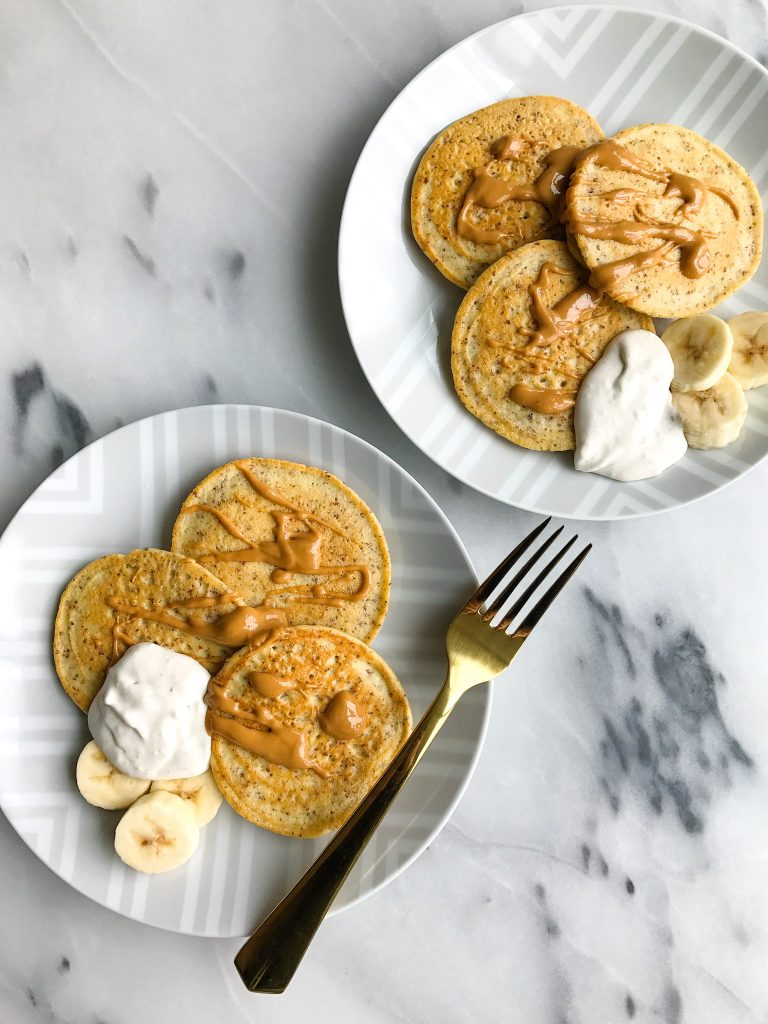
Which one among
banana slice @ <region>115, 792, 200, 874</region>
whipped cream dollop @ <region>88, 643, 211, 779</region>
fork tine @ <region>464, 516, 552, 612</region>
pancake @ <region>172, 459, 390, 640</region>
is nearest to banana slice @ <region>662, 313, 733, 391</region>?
fork tine @ <region>464, 516, 552, 612</region>

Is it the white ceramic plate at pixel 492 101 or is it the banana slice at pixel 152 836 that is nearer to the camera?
the banana slice at pixel 152 836

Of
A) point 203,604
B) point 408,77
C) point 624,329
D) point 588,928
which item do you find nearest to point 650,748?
point 588,928

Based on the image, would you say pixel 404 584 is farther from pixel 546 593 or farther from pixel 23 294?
pixel 23 294

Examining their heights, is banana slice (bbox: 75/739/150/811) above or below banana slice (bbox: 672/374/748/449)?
below

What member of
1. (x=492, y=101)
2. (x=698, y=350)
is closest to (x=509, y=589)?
(x=698, y=350)

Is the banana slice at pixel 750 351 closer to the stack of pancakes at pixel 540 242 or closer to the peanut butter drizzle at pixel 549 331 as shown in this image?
the stack of pancakes at pixel 540 242

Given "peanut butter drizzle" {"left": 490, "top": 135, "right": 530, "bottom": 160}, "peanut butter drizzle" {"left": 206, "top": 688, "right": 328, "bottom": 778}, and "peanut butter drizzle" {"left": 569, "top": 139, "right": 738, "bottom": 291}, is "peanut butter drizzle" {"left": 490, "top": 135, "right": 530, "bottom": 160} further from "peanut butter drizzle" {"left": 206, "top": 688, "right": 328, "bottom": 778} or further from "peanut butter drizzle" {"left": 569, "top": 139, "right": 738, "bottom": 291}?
"peanut butter drizzle" {"left": 206, "top": 688, "right": 328, "bottom": 778}

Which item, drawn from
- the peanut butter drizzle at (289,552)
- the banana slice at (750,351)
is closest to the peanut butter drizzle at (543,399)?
the banana slice at (750,351)

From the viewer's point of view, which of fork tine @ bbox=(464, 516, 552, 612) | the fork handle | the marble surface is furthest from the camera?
the marble surface
